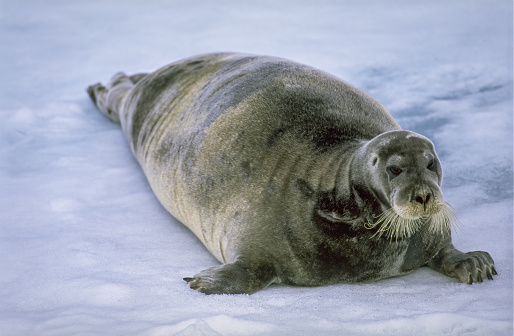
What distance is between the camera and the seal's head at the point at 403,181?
8.72 feet

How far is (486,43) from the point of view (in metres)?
7.00

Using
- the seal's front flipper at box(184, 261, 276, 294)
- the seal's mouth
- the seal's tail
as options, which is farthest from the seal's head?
the seal's tail

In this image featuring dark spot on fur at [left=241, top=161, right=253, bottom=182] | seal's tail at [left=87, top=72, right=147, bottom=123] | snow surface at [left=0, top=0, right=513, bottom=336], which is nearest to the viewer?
snow surface at [left=0, top=0, right=513, bottom=336]

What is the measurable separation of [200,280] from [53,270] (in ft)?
2.39

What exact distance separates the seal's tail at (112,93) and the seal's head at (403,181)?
300cm

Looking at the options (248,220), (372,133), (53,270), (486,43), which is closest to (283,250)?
(248,220)

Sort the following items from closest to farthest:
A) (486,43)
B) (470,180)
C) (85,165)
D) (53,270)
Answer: (53,270) < (470,180) < (85,165) < (486,43)

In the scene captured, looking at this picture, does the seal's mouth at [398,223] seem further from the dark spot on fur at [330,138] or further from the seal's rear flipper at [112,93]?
the seal's rear flipper at [112,93]

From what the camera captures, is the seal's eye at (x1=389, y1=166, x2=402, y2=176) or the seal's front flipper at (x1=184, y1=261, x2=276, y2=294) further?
the seal's front flipper at (x1=184, y1=261, x2=276, y2=294)

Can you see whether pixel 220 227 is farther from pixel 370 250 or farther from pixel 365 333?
pixel 365 333

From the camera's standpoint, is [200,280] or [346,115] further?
[346,115]

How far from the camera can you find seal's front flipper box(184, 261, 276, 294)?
113 inches

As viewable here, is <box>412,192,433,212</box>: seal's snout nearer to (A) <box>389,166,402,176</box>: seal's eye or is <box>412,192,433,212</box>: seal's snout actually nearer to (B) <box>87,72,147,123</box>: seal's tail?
(A) <box>389,166,402,176</box>: seal's eye

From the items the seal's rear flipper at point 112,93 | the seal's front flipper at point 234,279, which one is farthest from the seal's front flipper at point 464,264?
the seal's rear flipper at point 112,93
